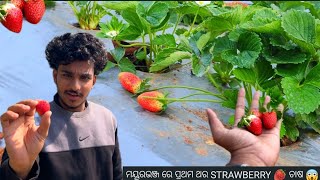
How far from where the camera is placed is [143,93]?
1.91m

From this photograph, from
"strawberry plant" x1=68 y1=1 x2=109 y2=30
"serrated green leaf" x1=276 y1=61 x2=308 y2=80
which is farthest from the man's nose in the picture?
"strawberry plant" x1=68 y1=1 x2=109 y2=30

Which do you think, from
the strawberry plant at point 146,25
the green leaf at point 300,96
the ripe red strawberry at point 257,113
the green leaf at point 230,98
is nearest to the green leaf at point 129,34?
the strawberry plant at point 146,25

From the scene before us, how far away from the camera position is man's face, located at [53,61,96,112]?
1.14m

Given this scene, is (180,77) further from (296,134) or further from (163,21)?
(296,134)

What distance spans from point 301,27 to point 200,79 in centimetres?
53

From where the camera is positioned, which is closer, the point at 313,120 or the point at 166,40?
the point at 313,120

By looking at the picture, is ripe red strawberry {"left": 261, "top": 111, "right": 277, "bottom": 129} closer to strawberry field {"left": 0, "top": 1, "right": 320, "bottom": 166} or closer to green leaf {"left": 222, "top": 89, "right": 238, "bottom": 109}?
strawberry field {"left": 0, "top": 1, "right": 320, "bottom": 166}

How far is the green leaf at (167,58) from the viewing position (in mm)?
1878

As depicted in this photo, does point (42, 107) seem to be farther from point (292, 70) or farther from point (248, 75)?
point (292, 70)

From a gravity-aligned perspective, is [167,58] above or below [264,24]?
below

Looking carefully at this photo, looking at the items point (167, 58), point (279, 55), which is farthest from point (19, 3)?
point (279, 55)

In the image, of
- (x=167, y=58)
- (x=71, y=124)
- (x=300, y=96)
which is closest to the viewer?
(x=71, y=124)

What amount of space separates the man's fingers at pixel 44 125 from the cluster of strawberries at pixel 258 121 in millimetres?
412

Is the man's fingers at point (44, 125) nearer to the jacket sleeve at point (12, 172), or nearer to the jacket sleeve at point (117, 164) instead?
the jacket sleeve at point (12, 172)
